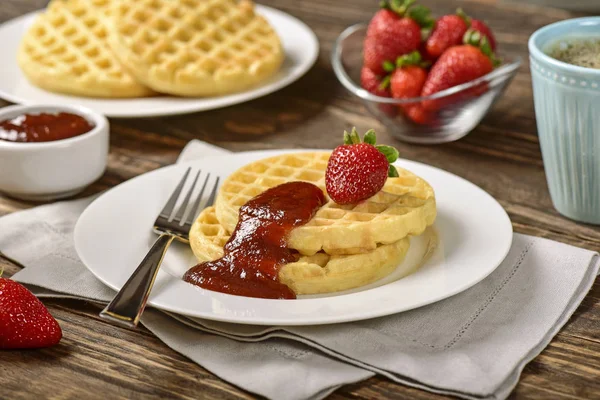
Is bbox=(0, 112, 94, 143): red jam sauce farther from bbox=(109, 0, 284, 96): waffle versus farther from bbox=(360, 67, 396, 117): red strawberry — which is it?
bbox=(360, 67, 396, 117): red strawberry

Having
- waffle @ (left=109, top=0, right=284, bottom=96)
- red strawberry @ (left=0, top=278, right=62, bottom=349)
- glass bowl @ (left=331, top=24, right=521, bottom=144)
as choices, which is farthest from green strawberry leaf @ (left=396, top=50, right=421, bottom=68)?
red strawberry @ (left=0, top=278, right=62, bottom=349)

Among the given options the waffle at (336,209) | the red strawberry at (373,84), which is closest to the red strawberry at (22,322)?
the waffle at (336,209)

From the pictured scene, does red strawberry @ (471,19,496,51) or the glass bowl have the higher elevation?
red strawberry @ (471,19,496,51)

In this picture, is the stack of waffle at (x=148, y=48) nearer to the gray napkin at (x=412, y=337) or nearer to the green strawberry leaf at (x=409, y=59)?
the green strawberry leaf at (x=409, y=59)

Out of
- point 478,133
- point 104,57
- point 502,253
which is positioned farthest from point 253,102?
point 502,253

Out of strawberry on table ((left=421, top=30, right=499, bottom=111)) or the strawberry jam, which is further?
strawberry on table ((left=421, top=30, right=499, bottom=111))

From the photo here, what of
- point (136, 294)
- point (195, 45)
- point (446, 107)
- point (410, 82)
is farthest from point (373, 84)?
point (136, 294)

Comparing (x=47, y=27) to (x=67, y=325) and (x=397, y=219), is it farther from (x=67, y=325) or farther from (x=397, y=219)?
(x=397, y=219)

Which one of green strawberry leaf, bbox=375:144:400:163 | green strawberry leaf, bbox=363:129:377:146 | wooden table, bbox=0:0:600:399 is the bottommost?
wooden table, bbox=0:0:600:399
